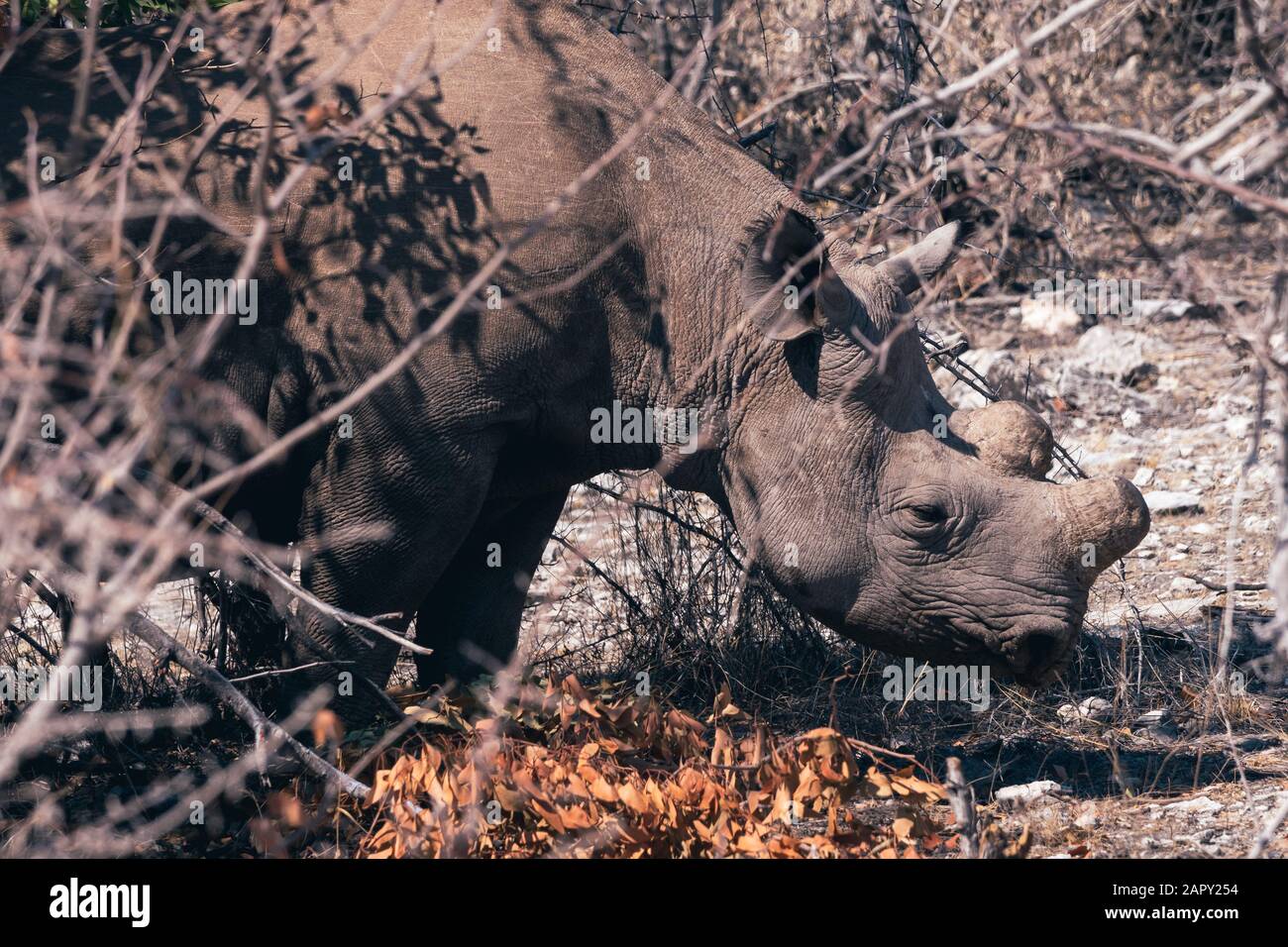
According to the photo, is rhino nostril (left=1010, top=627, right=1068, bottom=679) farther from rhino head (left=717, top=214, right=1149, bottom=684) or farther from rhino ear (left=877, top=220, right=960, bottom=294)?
rhino ear (left=877, top=220, right=960, bottom=294)

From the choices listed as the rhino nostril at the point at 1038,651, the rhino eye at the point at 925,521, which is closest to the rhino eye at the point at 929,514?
the rhino eye at the point at 925,521

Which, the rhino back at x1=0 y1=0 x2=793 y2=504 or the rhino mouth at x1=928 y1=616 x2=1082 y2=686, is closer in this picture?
the rhino back at x1=0 y1=0 x2=793 y2=504

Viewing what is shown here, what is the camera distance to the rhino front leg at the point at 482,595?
6.82 meters

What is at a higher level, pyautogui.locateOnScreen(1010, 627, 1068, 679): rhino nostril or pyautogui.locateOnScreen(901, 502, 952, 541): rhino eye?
pyautogui.locateOnScreen(901, 502, 952, 541): rhino eye

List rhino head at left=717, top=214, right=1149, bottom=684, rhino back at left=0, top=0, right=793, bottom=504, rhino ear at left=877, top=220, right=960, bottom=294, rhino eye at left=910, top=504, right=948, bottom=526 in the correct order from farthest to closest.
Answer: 1. rhino ear at left=877, top=220, right=960, bottom=294
2. rhino eye at left=910, top=504, right=948, bottom=526
3. rhino head at left=717, top=214, right=1149, bottom=684
4. rhino back at left=0, top=0, right=793, bottom=504

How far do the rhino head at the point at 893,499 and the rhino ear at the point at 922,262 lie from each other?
148 mm

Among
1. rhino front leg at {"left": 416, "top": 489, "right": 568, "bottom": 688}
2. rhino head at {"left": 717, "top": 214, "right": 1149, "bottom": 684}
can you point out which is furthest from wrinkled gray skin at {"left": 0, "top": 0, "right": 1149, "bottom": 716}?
rhino front leg at {"left": 416, "top": 489, "right": 568, "bottom": 688}

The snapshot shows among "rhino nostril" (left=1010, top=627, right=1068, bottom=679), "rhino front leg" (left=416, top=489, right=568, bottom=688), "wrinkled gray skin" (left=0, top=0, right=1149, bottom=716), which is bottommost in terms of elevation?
"rhino nostril" (left=1010, top=627, right=1068, bottom=679)

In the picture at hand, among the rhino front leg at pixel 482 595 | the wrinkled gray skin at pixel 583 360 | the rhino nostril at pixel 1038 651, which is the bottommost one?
the rhino nostril at pixel 1038 651

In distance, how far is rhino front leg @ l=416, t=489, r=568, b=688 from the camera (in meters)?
6.82

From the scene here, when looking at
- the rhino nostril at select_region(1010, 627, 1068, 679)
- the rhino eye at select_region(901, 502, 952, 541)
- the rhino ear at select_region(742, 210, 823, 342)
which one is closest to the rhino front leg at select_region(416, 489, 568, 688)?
the rhino ear at select_region(742, 210, 823, 342)

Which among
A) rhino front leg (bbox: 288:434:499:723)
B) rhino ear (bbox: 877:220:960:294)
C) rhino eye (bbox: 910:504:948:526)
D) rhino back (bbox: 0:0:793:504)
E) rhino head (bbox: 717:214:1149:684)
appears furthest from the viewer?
rhino ear (bbox: 877:220:960:294)

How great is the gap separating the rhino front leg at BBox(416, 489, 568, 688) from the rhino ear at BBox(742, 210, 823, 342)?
4.91ft

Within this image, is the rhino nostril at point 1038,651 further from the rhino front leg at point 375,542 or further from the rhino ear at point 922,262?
the rhino front leg at point 375,542
